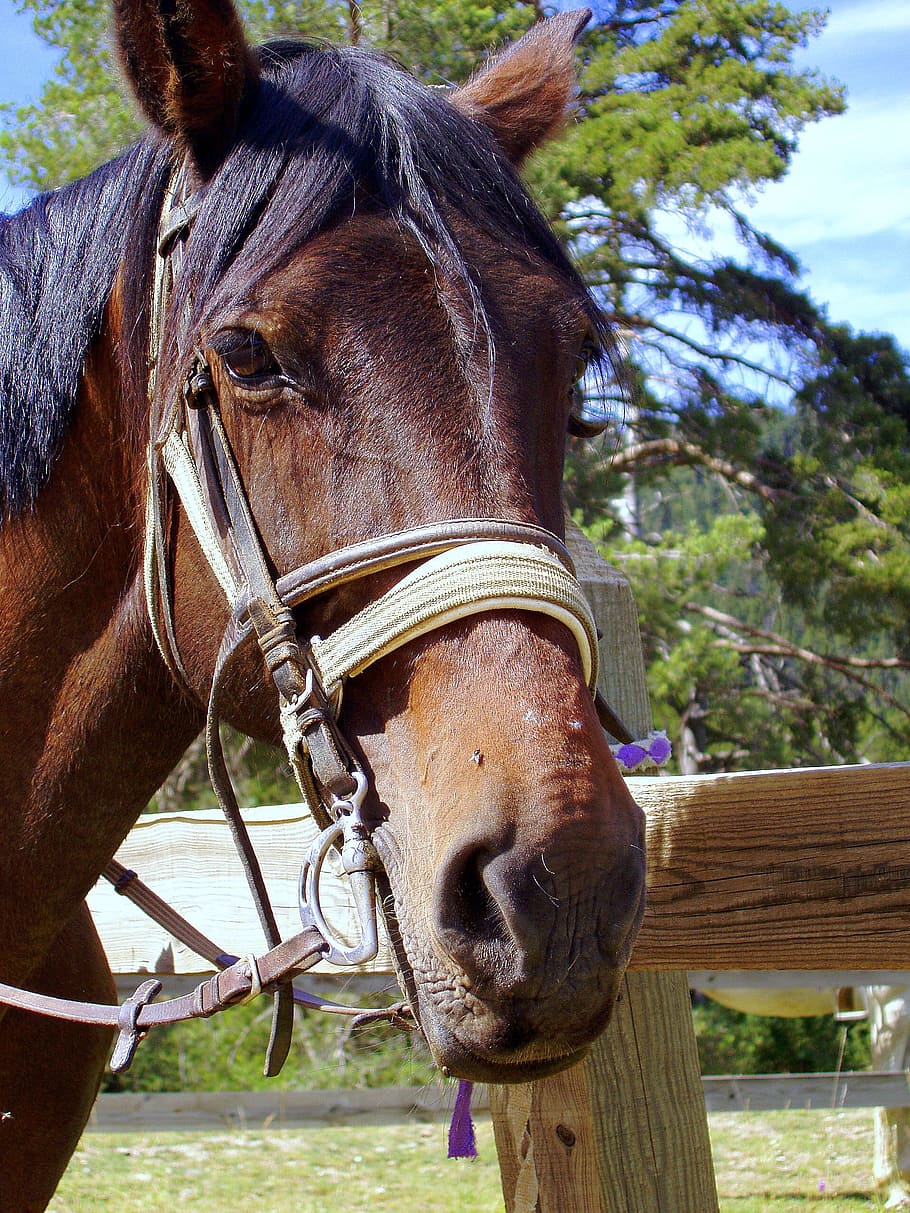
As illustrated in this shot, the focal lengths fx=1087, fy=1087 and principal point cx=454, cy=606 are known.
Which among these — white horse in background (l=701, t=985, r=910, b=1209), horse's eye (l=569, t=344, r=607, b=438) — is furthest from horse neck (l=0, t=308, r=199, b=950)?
white horse in background (l=701, t=985, r=910, b=1209)

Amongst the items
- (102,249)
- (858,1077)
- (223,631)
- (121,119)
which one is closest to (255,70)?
(102,249)

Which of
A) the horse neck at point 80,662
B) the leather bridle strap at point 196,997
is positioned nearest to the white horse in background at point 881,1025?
the leather bridle strap at point 196,997

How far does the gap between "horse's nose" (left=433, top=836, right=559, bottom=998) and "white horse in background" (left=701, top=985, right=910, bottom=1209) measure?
443cm

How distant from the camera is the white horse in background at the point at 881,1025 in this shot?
6129 millimetres

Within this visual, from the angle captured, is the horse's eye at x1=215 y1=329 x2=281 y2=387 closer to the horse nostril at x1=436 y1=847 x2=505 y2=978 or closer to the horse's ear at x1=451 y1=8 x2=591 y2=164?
the horse nostril at x1=436 y1=847 x2=505 y2=978

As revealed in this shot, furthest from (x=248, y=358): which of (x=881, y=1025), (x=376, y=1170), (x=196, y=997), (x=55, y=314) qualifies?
(x=881, y=1025)

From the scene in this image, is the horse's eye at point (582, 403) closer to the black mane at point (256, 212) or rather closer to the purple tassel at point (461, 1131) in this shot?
the black mane at point (256, 212)

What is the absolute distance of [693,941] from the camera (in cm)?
181

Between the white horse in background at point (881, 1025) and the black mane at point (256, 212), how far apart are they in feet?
15.7

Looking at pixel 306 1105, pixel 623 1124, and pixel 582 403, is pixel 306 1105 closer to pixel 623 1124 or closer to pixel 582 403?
pixel 623 1124

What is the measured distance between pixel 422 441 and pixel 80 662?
845 millimetres

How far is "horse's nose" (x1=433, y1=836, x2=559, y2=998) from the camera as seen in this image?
49.8 inches

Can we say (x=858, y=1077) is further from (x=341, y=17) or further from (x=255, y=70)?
(x=341, y=17)

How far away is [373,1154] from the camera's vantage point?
706cm
